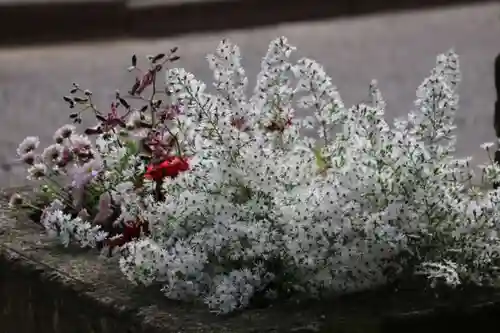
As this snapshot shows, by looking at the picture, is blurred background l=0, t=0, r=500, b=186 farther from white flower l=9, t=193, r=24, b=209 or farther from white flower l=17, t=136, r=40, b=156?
white flower l=17, t=136, r=40, b=156

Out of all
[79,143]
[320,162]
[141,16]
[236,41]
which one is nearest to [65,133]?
[79,143]

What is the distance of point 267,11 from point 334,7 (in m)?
0.53

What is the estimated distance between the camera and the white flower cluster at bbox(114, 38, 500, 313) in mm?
1674

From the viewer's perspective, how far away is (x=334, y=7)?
9383 millimetres

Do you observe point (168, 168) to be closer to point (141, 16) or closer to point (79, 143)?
point (79, 143)

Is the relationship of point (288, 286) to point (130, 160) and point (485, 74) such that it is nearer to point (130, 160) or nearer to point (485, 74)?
point (130, 160)

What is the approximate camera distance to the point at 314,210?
1685mm

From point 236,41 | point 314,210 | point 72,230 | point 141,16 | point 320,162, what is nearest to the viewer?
point 314,210

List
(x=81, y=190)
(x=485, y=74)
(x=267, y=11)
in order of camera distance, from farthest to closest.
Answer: (x=267, y=11) < (x=485, y=74) < (x=81, y=190)

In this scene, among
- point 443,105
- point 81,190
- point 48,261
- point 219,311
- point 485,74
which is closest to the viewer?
point 219,311

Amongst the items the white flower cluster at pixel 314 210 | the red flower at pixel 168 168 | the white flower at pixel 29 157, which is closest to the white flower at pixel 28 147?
the white flower at pixel 29 157

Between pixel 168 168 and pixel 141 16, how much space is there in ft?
23.3

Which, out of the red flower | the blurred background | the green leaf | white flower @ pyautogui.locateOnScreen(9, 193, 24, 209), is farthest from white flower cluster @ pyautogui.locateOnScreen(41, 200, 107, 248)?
A: the blurred background

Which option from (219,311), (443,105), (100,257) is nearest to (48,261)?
(100,257)
